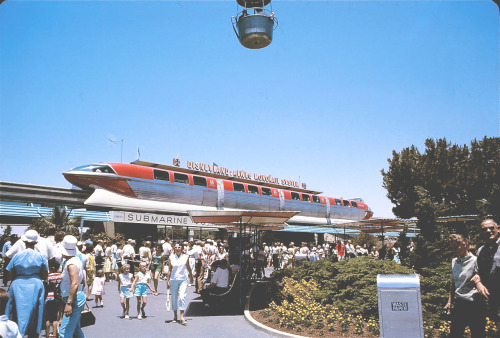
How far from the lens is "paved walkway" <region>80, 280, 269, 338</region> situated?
8227mm

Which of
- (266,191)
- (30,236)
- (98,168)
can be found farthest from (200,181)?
(30,236)

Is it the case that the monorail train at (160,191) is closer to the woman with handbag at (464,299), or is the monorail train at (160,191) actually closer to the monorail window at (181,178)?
the monorail window at (181,178)

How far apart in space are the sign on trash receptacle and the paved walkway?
10.9 feet

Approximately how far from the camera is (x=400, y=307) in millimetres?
5613

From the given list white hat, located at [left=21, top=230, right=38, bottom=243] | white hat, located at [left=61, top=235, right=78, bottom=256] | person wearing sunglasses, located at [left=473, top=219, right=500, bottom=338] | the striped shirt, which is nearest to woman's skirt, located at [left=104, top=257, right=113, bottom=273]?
the striped shirt

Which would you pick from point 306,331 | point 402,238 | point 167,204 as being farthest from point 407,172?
point 306,331

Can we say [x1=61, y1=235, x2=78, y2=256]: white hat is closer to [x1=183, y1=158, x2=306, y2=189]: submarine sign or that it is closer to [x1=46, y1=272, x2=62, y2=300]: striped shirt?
[x1=46, y1=272, x2=62, y2=300]: striped shirt

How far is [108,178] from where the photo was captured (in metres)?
25.2

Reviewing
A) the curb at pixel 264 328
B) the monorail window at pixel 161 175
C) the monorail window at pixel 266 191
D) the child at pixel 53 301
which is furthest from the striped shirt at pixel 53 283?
the monorail window at pixel 266 191

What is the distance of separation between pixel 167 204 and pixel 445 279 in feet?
70.2

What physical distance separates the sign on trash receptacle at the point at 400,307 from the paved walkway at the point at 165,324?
3319 mm

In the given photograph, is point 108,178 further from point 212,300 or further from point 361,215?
point 361,215

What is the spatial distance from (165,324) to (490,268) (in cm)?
701

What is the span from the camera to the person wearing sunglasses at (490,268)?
495 cm
